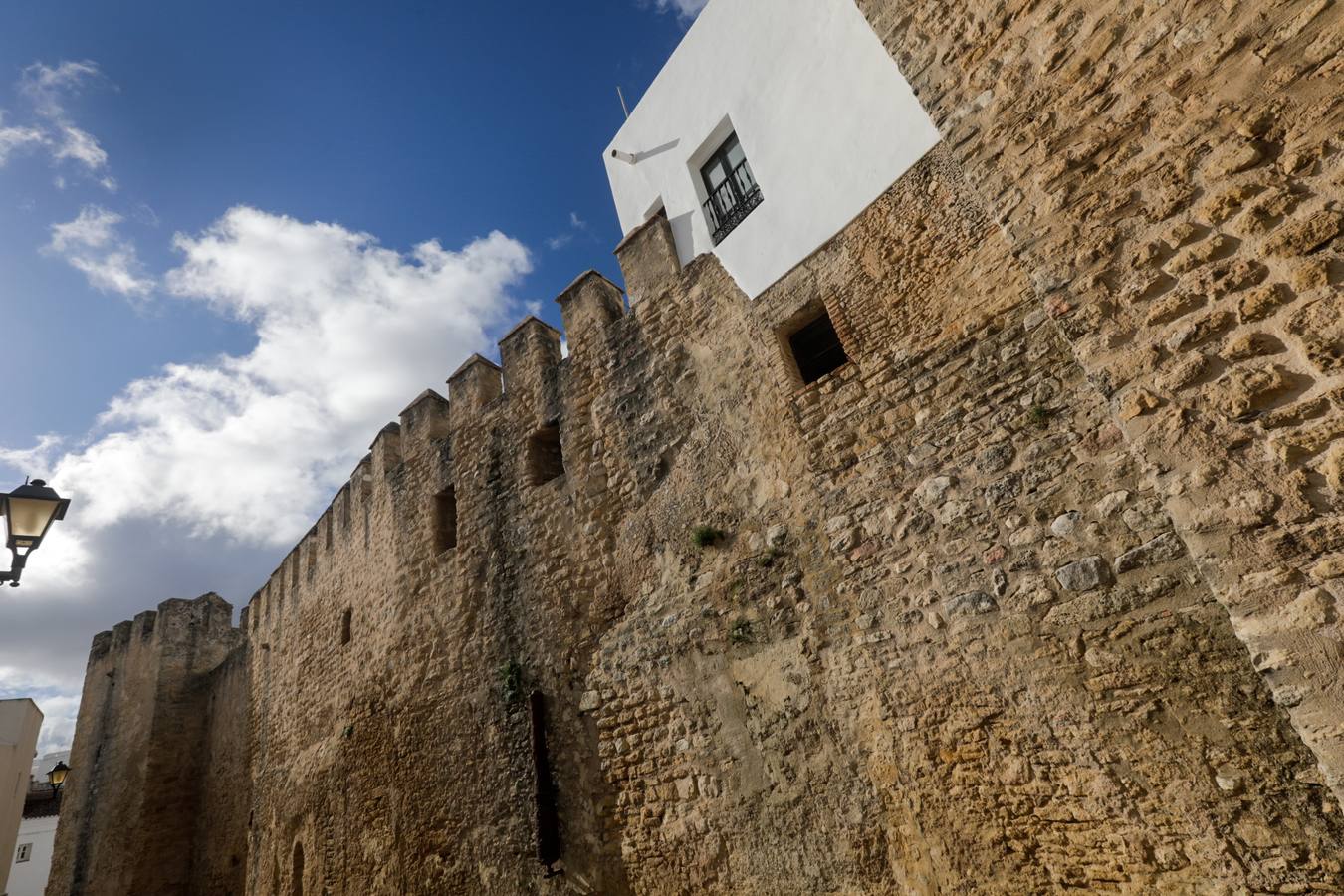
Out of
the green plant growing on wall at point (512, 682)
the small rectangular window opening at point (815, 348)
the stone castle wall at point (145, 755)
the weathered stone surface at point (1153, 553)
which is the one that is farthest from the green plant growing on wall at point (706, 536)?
the stone castle wall at point (145, 755)

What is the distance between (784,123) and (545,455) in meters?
4.05

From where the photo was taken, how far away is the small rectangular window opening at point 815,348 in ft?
17.1

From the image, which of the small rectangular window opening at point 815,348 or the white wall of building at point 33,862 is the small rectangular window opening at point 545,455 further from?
the white wall of building at point 33,862

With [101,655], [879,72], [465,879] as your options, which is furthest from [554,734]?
[101,655]

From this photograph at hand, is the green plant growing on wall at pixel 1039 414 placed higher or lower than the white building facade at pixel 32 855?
lower

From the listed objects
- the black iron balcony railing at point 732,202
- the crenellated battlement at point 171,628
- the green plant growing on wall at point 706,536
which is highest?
the crenellated battlement at point 171,628

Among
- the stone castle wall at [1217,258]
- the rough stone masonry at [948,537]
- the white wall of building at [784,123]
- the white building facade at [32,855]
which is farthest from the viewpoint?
the white building facade at [32,855]

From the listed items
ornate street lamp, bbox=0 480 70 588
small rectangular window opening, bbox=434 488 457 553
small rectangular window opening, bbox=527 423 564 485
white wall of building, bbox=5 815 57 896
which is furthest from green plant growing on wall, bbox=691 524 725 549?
white wall of building, bbox=5 815 57 896

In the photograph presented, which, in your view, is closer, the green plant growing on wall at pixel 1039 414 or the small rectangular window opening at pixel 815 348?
the green plant growing on wall at pixel 1039 414

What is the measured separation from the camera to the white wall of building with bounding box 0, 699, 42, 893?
26.7ft

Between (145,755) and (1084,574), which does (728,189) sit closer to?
(1084,574)

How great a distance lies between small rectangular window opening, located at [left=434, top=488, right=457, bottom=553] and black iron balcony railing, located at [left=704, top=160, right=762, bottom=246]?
14.5ft

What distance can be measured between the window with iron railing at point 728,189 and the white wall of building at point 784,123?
4.0 inches

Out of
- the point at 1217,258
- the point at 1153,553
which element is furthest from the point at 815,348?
the point at 1217,258
